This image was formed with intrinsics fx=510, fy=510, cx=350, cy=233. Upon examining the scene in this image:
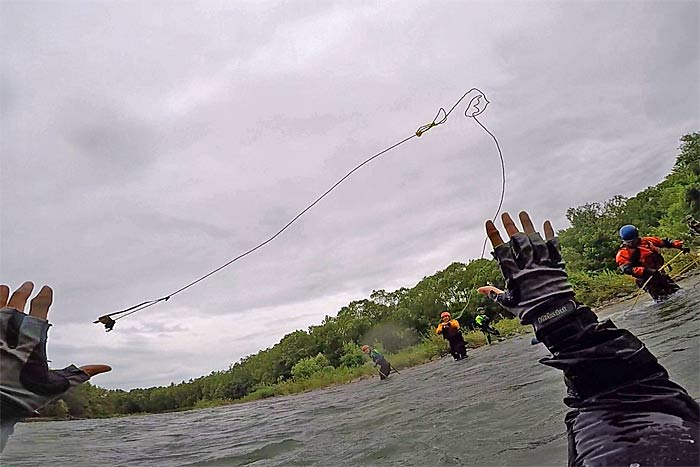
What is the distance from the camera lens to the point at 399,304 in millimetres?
40812

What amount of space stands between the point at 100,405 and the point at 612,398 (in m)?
32.2

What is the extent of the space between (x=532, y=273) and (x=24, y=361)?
1.90m

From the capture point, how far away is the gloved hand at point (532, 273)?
6.68 feet

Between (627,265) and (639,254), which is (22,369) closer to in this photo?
(627,265)

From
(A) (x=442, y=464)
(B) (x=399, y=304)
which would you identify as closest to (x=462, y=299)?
(B) (x=399, y=304)

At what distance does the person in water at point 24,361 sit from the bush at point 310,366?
32420 millimetres

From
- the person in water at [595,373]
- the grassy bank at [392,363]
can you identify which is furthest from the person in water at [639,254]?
the person in water at [595,373]

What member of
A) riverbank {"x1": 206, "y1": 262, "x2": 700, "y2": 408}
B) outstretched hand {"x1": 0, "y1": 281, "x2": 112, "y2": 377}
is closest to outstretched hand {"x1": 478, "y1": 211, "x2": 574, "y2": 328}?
outstretched hand {"x1": 0, "y1": 281, "x2": 112, "y2": 377}

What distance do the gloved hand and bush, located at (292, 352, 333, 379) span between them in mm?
32341

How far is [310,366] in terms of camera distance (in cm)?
3584

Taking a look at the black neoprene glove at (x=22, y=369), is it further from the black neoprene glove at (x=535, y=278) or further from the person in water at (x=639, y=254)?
the person in water at (x=639, y=254)

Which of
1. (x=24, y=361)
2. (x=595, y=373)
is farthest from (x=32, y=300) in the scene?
(x=595, y=373)

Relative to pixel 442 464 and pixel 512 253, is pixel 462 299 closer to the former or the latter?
pixel 442 464

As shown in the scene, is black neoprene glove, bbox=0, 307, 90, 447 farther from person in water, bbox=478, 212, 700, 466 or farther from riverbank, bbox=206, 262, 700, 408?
riverbank, bbox=206, 262, 700, 408
